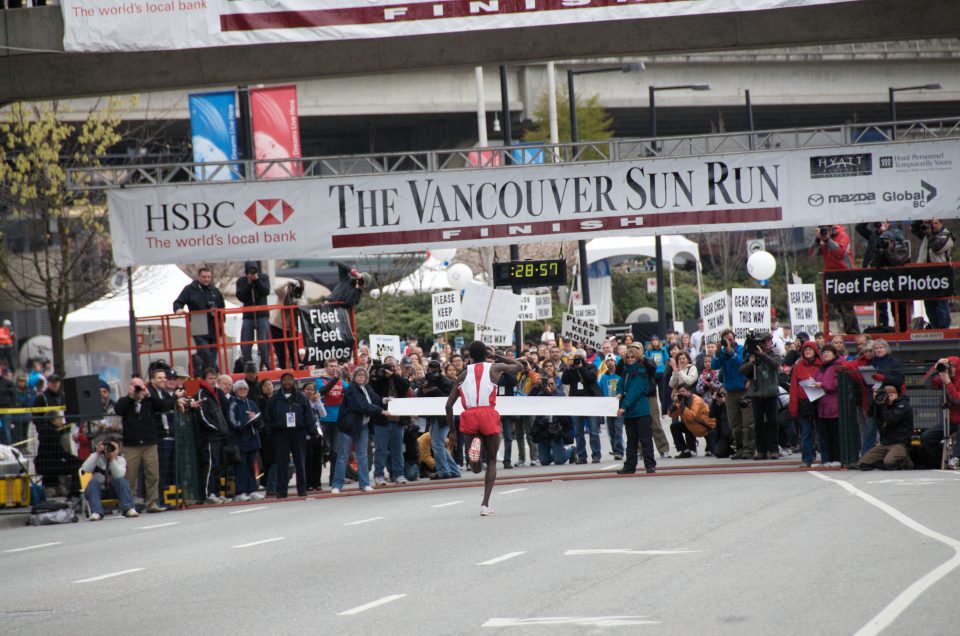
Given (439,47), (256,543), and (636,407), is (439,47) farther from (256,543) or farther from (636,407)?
(256,543)

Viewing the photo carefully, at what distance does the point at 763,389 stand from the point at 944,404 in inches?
122

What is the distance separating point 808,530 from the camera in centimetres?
1230

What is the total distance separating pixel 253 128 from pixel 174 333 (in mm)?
6892

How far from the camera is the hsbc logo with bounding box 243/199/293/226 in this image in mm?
22641

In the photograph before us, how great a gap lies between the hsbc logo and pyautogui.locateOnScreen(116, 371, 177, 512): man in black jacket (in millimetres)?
4319

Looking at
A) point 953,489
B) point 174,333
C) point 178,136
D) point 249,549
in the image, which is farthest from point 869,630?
point 178,136

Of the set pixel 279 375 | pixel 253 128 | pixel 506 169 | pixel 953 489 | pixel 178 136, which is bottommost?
pixel 953 489

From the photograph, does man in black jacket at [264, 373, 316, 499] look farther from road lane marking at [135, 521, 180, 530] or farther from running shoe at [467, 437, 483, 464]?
running shoe at [467, 437, 483, 464]

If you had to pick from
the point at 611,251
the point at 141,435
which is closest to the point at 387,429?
the point at 141,435

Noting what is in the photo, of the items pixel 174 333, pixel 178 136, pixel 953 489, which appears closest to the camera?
pixel 953 489

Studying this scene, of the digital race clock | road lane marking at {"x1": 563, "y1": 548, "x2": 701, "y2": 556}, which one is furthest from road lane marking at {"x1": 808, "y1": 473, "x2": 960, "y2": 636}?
the digital race clock

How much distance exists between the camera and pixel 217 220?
2266 centimetres

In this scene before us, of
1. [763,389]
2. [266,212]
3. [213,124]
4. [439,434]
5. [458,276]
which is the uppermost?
[213,124]

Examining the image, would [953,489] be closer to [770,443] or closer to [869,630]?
[770,443]
